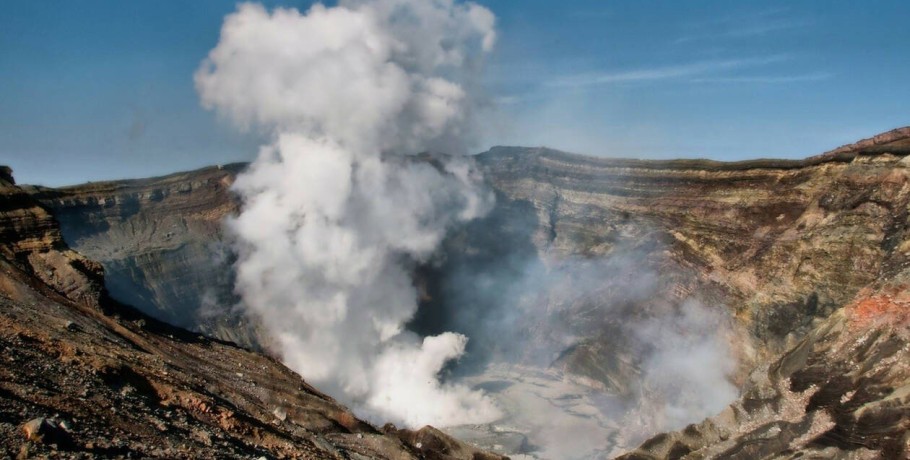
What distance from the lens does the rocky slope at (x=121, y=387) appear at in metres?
10.6

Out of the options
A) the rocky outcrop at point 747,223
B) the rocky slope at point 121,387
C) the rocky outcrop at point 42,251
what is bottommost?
the rocky slope at point 121,387

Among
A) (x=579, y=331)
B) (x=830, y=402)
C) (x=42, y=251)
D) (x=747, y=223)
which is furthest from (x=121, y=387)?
(x=579, y=331)

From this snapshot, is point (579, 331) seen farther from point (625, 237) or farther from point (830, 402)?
point (830, 402)

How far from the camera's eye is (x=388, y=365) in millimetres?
40594

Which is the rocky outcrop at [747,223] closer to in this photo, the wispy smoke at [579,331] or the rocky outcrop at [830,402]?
the wispy smoke at [579,331]

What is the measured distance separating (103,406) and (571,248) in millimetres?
34857

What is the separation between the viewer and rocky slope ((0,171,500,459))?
34.8 feet

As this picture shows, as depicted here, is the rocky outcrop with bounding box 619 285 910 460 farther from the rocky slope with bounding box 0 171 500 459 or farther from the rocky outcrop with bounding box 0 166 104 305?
the rocky outcrop with bounding box 0 166 104 305

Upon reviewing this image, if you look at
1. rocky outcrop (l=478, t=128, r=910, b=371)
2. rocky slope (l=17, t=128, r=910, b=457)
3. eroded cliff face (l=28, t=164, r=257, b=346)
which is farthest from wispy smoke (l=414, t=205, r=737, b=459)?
eroded cliff face (l=28, t=164, r=257, b=346)

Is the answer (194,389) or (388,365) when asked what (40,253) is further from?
(388,365)

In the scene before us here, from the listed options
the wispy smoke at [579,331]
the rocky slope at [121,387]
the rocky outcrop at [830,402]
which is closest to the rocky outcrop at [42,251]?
the rocky slope at [121,387]

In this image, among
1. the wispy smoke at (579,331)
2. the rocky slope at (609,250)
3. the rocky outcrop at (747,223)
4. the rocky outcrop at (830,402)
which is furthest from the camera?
the wispy smoke at (579,331)

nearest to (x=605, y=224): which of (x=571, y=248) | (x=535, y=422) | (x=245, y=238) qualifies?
(x=571, y=248)

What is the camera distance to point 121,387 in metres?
13.7
